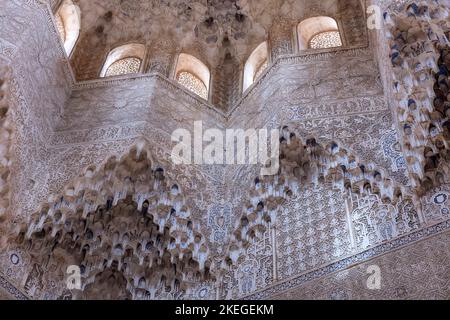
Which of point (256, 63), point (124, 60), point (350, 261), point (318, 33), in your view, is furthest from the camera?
point (124, 60)

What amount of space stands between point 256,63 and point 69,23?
124 inches

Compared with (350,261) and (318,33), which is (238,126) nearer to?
(318,33)

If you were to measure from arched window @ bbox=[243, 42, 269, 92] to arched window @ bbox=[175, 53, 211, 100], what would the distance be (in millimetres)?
681

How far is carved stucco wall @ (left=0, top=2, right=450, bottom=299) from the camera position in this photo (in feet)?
19.1

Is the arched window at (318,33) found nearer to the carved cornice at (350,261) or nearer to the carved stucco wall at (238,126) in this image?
the carved stucco wall at (238,126)

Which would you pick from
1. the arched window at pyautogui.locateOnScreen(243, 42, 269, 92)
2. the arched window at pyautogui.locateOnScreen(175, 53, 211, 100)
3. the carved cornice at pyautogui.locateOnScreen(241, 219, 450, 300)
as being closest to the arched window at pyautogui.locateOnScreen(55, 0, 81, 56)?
the arched window at pyautogui.locateOnScreen(175, 53, 211, 100)

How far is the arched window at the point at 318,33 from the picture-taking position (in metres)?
8.73

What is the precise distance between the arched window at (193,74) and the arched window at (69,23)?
1745 mm

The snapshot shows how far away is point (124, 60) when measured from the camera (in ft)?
31.6

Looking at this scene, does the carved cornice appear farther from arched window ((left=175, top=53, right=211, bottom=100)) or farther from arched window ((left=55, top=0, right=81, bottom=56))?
arched window ((left=55, top=0, right=81, bottom=56))

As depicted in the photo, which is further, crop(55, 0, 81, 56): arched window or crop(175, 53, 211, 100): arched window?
crop(175, 53, 211, 100): arched window

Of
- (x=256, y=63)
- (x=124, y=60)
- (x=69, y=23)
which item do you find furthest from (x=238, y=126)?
(x=69, y=23)

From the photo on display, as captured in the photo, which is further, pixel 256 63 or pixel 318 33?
pixel 256 63
